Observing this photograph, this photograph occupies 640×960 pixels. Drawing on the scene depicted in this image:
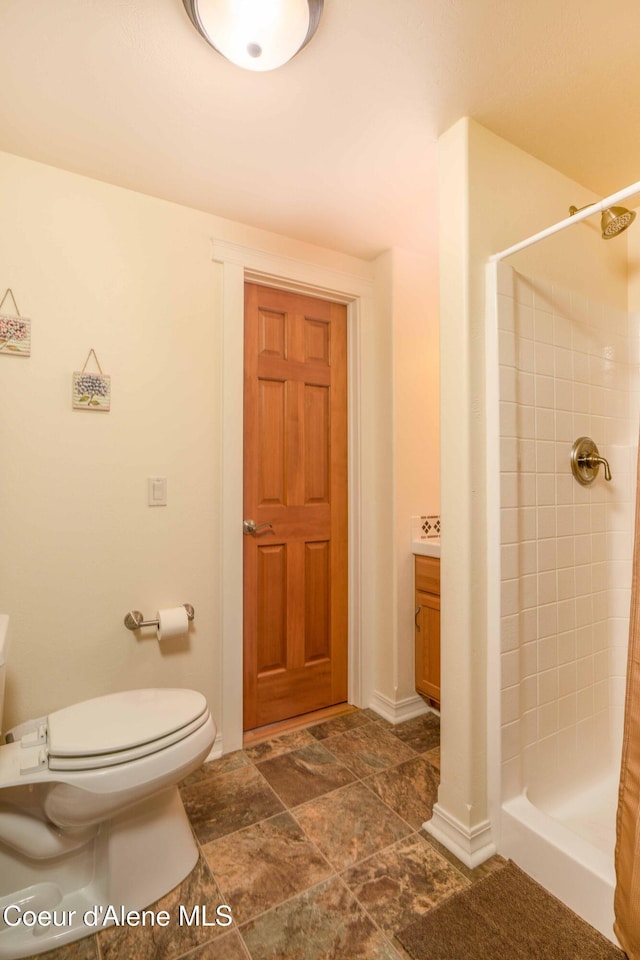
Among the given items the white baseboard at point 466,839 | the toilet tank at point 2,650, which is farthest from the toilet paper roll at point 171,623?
the white baseboard at point 466,839

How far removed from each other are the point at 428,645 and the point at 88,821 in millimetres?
1471

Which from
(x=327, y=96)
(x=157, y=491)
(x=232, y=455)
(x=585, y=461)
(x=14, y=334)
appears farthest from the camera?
(x=232, y=455)

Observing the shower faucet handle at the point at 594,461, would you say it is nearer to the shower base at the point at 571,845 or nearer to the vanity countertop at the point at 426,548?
the vanity countertop at the point at 426,548

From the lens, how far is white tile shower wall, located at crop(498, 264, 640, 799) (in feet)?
4.58

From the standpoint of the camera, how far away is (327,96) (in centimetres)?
129

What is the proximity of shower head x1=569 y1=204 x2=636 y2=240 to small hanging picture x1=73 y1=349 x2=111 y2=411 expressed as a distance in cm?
181

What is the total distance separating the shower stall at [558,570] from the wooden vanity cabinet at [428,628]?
0.60 meters

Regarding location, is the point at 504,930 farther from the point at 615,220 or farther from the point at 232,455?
the point at 615,220

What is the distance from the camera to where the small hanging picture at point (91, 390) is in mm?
1582

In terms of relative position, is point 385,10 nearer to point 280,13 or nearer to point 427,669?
point 280,13

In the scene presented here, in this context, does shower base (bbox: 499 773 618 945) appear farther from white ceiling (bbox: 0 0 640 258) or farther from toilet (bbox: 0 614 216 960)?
white ceiling (bbox: 0 0 640 258)

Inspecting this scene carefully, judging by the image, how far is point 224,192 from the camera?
1719 mm

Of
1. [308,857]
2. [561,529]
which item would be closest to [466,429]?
[561,529]

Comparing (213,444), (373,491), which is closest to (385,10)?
(213,444)
